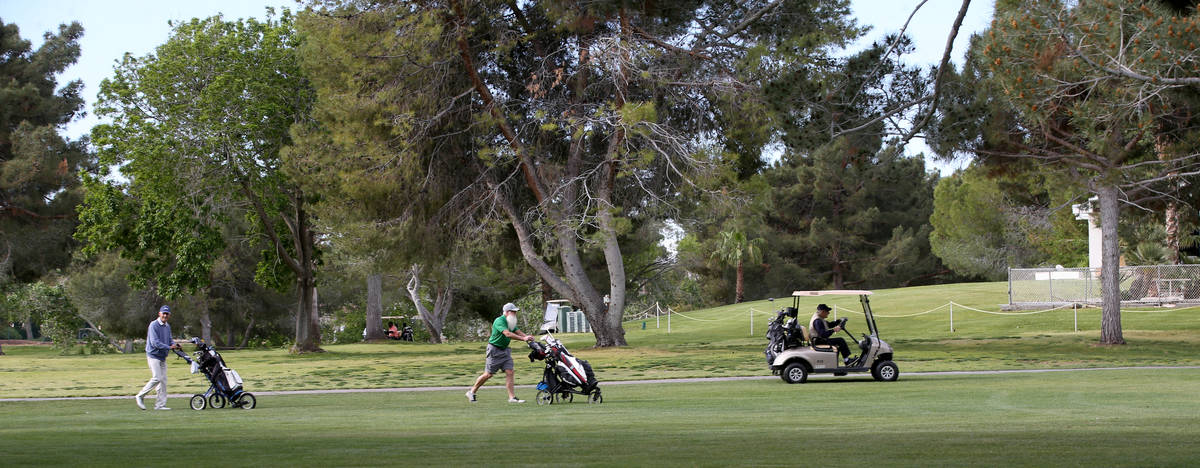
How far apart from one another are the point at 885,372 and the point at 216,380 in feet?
36.8

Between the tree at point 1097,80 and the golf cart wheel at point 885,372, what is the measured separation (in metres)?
5.32

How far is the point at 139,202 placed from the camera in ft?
130

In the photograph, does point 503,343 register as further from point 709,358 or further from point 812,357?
point 709,358

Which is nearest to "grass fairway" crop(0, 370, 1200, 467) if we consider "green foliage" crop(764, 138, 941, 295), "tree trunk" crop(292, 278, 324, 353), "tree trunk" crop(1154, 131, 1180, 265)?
"tree trunk" crop(1154, 131, 1180, 265)

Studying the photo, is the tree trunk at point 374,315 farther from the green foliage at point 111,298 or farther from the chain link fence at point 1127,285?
the chain link fence at point 1127,285

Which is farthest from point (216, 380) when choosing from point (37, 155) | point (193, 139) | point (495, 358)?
point (37, 155)

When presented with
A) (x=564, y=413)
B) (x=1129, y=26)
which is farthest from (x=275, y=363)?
(x=1129, y=26)

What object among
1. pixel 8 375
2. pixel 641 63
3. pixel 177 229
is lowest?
pixel 8 375

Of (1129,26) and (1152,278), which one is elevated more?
(1129,26)

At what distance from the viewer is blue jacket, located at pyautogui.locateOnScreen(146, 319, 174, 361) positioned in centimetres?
1711

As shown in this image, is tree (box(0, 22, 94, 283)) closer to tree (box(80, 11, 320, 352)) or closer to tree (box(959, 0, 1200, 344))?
tree (box(80, 11, 320, 352))

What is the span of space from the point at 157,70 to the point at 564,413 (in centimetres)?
2788

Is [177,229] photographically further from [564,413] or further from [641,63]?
[564,413]

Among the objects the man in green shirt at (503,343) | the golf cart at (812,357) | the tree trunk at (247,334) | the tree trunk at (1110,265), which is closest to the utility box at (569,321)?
the tree trunk at (247,334)
